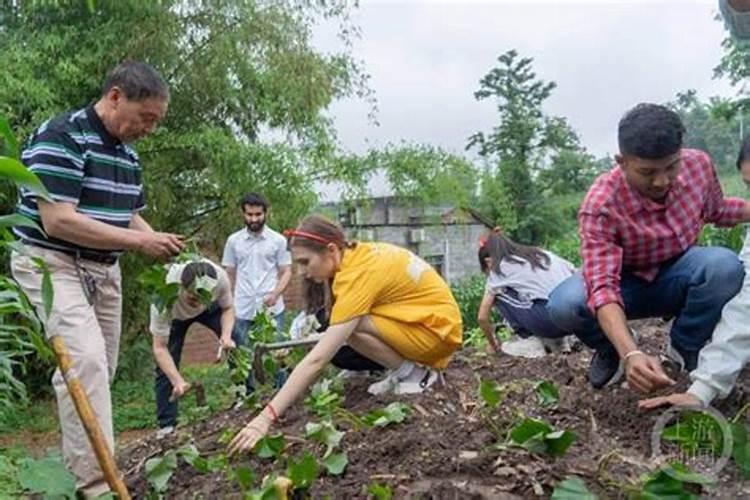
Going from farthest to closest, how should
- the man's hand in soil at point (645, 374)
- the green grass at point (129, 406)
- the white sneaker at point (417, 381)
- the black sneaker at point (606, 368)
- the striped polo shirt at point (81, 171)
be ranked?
the green grass at point (129, 406), the white sneaker at point (417, 381), the black sneaker at point (606, 368), the striped polo shirt at point (81, 171), the man's hand in soil at point (645, 374)

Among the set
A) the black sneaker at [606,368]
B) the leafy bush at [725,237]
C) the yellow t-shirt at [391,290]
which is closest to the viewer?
the black sneaker at [606,368]

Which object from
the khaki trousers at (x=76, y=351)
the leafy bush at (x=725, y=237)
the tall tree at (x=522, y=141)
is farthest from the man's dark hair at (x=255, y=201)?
the tall tree at (x=522, y=141)

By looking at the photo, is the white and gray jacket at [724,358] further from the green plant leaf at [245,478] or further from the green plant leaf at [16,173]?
the green plant leaf at [16,173]

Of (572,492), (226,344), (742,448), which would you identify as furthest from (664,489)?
(226,344)

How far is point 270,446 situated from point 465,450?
0.54m

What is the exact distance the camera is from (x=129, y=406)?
23.8 ft

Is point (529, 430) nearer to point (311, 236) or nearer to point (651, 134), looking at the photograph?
point (651, 134)

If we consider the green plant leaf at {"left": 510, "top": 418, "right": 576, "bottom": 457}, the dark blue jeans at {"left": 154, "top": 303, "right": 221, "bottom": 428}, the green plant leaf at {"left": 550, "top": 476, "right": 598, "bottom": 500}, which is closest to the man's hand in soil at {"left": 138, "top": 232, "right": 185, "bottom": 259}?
the green plant leaf at {"left": 510, "top": 418, "right": 576, "bottom": 457}

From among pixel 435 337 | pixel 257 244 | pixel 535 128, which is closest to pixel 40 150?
pixel 435 337

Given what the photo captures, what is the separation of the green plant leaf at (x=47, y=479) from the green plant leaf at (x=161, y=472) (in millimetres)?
404

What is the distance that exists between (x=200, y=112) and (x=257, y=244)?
3.32 m

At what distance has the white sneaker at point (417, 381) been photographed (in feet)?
10.8

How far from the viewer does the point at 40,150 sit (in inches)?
→ 101

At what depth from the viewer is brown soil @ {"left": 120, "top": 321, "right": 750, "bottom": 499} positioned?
2.03m
